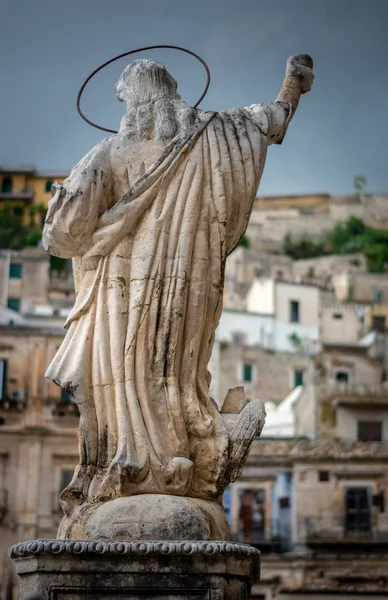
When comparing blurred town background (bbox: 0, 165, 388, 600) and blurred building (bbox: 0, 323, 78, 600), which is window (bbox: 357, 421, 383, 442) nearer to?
blurred town background (bbox: 0, 165, 388, 600)

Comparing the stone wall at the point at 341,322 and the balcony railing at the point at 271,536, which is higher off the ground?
the stone wall at the point at 341,322

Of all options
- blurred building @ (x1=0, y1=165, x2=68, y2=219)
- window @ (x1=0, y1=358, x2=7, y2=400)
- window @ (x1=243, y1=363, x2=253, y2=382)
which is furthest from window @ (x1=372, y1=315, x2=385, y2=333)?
window @ (x1=0, y1=358, x2=7, y2=400)

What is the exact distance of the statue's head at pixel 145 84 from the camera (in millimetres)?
7684

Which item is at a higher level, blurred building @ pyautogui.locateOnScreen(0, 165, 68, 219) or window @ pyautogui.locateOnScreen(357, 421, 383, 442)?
blurred building @ pyautogui.locateOnScreen(0, 165, 68, 219)

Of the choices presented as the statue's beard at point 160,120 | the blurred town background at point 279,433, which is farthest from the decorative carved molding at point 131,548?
the blurred town background at point 279,433

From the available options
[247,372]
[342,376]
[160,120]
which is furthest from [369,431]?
[160,120]

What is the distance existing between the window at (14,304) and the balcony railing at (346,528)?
21.6 meters

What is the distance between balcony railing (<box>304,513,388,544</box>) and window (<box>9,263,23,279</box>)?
25099 millimetres

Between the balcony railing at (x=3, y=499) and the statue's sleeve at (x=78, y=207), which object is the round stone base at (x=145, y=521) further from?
the balcony railing at (x=3, y=499)

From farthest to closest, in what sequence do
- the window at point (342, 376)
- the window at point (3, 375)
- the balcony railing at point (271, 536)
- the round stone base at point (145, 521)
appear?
the window at point (342, 376), the window at point (3, 375), the balcony railing at point (271, 536), the round stone base at point (145, 521)

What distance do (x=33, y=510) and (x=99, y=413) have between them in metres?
39.0

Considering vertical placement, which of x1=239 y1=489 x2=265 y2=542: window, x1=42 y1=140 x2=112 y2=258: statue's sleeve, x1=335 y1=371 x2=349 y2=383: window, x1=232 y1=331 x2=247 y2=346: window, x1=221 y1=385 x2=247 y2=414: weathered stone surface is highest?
x1=232 y1=331 x2=247 y2=346: window

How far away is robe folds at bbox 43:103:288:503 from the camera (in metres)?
6.93

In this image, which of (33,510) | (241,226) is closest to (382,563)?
(33,510)
